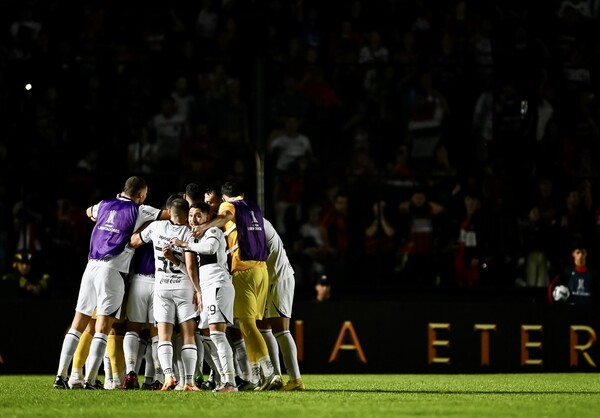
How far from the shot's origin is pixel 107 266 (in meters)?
12.2

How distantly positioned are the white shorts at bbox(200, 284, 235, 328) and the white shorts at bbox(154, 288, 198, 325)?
0.62ft

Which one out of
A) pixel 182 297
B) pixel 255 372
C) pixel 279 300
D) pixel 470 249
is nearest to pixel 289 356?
pixel 255 372

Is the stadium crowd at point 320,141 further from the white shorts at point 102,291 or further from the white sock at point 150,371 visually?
the white shorts at point 102,291

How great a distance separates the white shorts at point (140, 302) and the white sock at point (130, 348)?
160mm

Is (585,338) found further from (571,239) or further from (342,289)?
(342,289)

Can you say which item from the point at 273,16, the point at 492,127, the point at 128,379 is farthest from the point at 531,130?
the point at 128,379

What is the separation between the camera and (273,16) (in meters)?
21.0

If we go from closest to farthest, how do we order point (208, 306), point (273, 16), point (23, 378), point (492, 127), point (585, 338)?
point (208, 306)
point (23, 378)
point (585, 338)
point (492, 127)
point (273, 16)

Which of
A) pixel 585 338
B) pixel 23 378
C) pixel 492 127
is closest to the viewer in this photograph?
pixel 23 378

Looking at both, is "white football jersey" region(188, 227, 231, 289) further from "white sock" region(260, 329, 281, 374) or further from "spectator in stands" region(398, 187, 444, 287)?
"spectator in stands" region(398, 187, 444, 287)

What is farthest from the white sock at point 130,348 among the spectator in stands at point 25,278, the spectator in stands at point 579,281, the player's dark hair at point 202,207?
the spectator in stands at point 579,281

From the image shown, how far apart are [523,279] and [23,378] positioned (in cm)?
772

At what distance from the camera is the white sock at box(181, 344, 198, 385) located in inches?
464

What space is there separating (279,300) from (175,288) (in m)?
1.30
